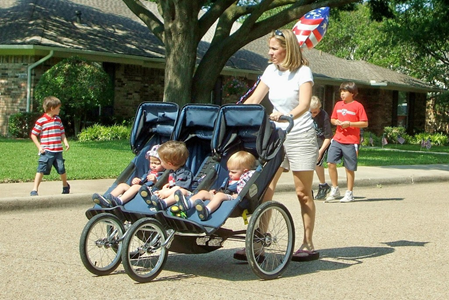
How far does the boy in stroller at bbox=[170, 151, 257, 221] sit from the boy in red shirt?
17.4ft

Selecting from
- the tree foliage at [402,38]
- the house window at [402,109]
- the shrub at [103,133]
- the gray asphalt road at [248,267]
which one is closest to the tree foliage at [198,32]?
the shrub at [103,133]

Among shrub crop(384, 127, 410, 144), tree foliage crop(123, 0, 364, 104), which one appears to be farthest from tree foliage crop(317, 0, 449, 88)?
tree foliage crop(123, 0, 364, 104)

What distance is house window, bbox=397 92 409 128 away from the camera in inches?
1523

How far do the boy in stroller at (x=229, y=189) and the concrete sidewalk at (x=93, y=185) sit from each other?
4.36 metres

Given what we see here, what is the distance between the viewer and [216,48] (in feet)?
66.0

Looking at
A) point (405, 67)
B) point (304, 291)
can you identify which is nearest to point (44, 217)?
point (304, 291)

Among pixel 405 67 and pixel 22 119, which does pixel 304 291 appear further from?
pixel 405 67

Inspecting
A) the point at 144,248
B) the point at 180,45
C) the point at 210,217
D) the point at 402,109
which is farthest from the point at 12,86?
the point at 402,109

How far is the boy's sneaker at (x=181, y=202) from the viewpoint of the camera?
596cm

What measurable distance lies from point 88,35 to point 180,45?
686 centimetres

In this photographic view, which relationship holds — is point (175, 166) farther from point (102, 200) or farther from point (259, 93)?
point (259, 93)

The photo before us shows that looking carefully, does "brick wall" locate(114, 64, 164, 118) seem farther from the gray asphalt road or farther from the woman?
the woman

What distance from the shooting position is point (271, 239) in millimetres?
6316

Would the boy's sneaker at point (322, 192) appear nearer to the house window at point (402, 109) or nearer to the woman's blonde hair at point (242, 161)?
the woman's blonde hair at point (242, 161)
